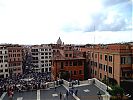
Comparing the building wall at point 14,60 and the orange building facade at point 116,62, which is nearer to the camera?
the orange building facade at point 116,62

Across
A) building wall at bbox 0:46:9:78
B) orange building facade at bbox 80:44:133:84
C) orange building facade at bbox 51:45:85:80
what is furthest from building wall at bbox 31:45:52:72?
orange building facade at bbox 80:44:133:84

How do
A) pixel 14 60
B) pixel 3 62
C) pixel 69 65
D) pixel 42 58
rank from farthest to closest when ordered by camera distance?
1. pixel 42 58
2. pixel 14 60
3. pixel 3 62
4. pixel 69 65

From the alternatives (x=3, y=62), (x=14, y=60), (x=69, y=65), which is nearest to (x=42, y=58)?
(x=14, y=60)

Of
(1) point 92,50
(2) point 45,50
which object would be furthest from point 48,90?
(2) point 45,50

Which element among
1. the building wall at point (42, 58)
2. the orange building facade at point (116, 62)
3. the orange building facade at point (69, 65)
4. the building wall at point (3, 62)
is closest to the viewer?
the orange building facade at point (116, 62)

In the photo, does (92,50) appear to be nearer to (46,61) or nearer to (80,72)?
(80,72)

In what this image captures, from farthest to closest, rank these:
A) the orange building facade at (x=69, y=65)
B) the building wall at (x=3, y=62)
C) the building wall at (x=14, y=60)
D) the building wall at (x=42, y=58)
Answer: the building wall at (x=42, y=58) < the building wall at (x=14, y=60) < the building wall at (x=3, y=62) < the orange building facade at (x=69, y=65)

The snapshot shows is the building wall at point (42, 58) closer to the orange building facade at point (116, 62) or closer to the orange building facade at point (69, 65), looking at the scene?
the orange building facade at point (69, 65)

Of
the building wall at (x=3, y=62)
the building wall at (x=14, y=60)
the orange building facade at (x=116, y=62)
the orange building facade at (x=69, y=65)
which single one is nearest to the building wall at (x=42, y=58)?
the building wall at (x=14, y=60)

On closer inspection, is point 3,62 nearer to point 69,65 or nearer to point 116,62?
point 69,65

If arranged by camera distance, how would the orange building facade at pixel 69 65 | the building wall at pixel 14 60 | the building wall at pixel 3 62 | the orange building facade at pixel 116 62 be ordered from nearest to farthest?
the orange building facade at pixel 116 62, the orange building facade at pixel 69 65, the building wall at pixel 3 62, the building wall at pixel 14 60

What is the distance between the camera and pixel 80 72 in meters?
66.2

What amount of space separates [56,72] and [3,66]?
40.3 meters

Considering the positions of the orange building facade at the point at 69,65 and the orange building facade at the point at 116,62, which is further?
the orange building facade at the point at 69,65
